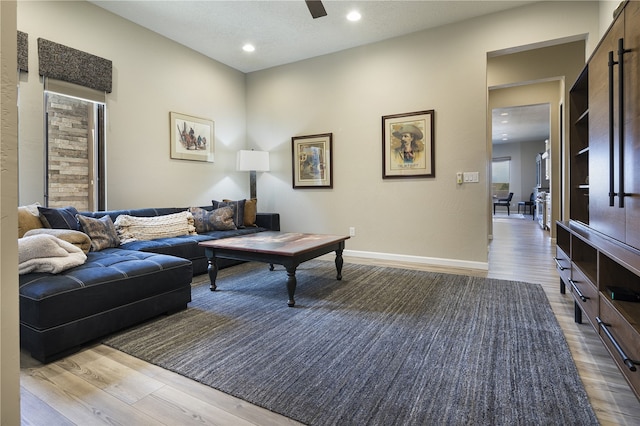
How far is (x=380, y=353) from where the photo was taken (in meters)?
1.85

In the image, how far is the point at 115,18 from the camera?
12.1 feet

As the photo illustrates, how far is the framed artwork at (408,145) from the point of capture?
4102 millimetres

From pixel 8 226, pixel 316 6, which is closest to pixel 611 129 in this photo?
pixel 316 6

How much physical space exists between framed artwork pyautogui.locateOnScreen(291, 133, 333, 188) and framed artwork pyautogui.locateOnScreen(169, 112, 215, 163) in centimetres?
127

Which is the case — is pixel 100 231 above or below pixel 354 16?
below

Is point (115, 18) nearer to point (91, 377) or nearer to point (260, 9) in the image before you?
point (260, 9)

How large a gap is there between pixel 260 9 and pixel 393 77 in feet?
6.03

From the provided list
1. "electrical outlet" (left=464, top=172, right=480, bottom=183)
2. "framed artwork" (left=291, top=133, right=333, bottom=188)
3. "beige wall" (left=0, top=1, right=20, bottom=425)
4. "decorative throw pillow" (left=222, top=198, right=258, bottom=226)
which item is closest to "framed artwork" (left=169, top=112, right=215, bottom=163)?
"decorative throw pillow" (left=222, top=198, right=258, bottom=226)

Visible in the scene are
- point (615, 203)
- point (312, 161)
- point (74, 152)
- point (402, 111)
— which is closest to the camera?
point (615, 203)

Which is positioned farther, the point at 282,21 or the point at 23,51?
the point at 282,21

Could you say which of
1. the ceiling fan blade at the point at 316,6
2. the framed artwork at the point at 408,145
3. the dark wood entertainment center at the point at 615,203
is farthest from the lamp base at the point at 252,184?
the dark wood entertainment center at the point at 615,203

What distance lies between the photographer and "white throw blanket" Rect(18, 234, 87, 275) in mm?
1982

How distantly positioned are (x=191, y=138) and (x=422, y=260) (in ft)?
11.7

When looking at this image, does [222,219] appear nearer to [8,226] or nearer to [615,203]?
[8,226]
